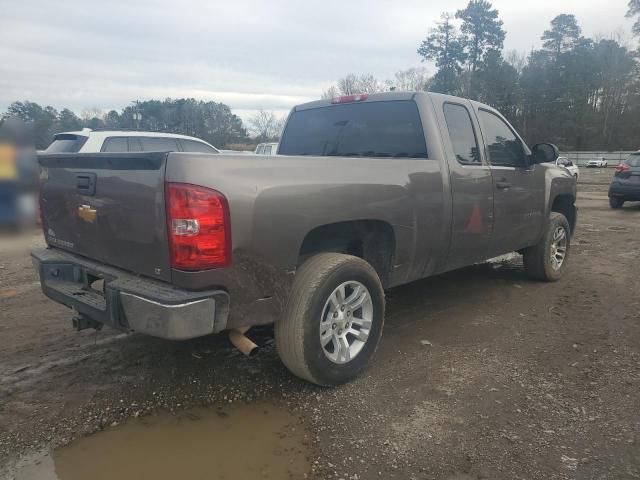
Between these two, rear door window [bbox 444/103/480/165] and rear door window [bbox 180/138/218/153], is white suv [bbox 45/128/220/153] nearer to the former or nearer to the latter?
rear door window [bbox 180/138/218/153]

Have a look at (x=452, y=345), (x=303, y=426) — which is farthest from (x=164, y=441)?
(x=452, y=345)

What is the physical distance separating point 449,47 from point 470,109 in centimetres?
5660

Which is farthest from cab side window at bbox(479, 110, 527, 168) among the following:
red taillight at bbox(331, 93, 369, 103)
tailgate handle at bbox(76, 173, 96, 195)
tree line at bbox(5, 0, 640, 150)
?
tree line at bbox(5, 0, 640, 150)

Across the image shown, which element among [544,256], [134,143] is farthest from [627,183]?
[134,143]

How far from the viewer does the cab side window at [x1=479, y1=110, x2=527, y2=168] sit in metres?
4.68

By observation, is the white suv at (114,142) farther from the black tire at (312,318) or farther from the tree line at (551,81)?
the tree line at (551,81)

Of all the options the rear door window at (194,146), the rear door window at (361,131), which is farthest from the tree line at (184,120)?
the rear door window at (361,131)

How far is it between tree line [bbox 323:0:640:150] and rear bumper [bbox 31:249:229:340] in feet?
175

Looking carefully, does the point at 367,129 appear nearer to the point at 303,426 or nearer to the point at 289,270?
the point at 289,270

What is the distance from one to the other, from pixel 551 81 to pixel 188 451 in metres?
66.6

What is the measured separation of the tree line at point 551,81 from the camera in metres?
54.7

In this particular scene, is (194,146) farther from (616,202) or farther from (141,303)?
(616,202)

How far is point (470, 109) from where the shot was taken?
180 inches

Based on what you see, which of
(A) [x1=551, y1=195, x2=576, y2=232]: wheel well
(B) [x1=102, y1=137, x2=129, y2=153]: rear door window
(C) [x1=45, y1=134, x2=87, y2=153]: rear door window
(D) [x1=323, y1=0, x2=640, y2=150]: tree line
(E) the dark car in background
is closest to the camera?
(A) [x1=551, y1=195, x2=576, y2=232]: wheel well
